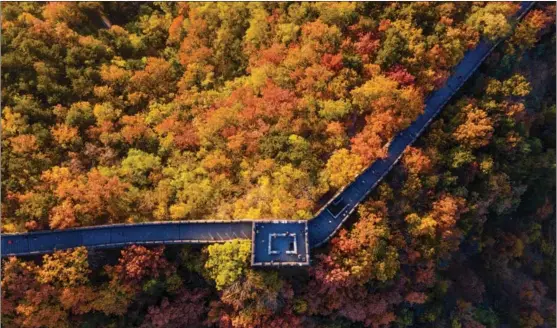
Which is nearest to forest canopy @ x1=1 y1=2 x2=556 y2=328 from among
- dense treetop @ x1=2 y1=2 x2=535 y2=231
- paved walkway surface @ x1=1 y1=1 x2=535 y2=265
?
dense treetop @ x1=2 y1=2 x2=535 y2=231

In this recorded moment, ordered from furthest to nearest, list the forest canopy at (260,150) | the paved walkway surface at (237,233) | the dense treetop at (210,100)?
the dense treetop at (210,100) < the forest canopy at (260,150) < the paved walkway surface at (237,233)

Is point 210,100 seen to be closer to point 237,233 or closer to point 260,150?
point 260,150

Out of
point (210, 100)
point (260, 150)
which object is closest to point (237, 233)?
point (260, 150)

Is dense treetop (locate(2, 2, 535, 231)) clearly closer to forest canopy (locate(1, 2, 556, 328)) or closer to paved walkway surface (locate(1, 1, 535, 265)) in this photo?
forest canopy (locate(1, 2, 556, 328))

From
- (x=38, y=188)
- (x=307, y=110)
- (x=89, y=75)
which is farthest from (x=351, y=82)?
(x=38, y=188)

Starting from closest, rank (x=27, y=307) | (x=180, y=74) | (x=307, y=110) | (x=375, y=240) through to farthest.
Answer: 1. (x=27, y=307)
2. (x=375, y=240)
3. (x=307, y=110)
4. (x=180, y=74)

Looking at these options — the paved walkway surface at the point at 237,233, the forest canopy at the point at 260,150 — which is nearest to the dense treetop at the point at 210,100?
the forest canopy at the point at 260,150

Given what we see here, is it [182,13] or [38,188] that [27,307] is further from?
[182,13]

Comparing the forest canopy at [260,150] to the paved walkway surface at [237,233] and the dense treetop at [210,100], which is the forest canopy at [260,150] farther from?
the paved walkway surface at [237,233]
